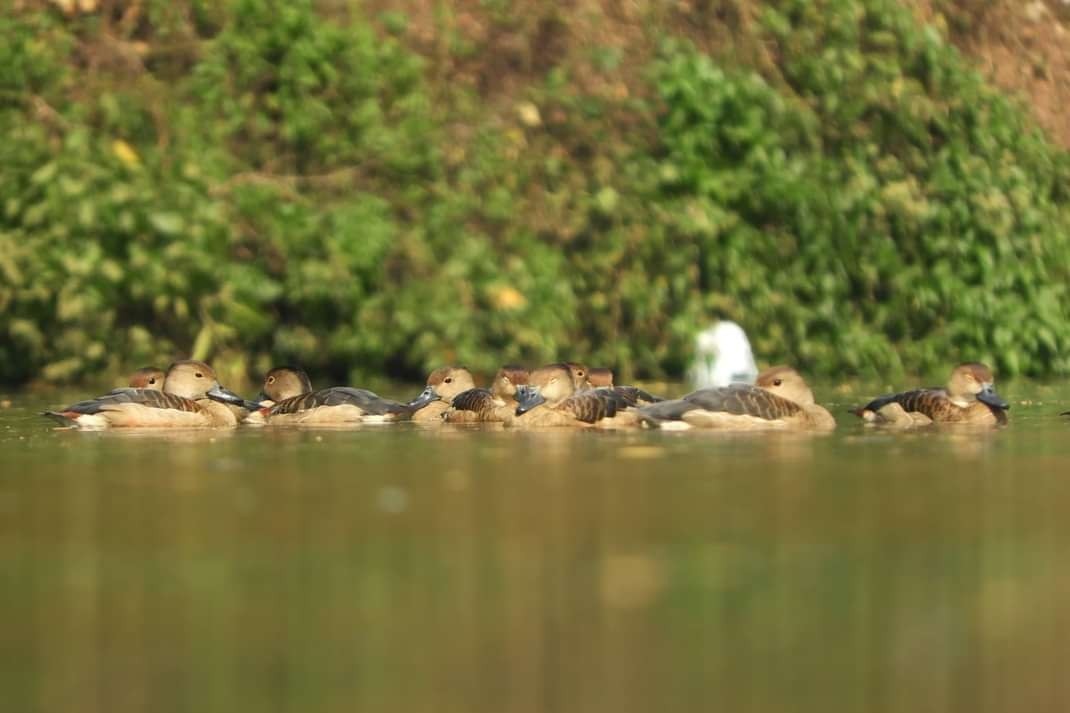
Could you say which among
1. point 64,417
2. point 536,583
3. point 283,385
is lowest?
point 536,583

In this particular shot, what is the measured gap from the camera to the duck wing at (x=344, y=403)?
1373 cm

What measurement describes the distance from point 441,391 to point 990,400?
3.67 metres

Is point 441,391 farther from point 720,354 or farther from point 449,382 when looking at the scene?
point 720,354

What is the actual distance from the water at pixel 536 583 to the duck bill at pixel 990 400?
2.57m

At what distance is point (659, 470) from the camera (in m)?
10.2

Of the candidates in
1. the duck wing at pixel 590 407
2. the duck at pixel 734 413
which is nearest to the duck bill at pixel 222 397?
the duck wing at pixel 590 407

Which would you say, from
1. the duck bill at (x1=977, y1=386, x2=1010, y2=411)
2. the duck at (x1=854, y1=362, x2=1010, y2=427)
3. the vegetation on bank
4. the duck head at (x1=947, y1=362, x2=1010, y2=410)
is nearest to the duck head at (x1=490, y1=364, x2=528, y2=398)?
the duck at (x1=854, y1=362, x2=1010, y2=427)

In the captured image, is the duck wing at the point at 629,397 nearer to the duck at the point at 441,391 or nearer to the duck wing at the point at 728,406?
the duck wing at the point at 728,406

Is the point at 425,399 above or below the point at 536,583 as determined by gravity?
above

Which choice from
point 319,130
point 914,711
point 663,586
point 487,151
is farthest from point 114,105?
point 914,711

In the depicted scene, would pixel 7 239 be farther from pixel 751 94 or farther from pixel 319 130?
pixel 751 94

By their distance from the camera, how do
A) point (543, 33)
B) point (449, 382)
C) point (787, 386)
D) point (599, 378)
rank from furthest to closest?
point (543, 33) → point (599, 378) → point (449, 382) → point (787, 386)

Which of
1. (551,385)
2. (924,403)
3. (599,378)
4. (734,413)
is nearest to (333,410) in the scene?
(551,385)

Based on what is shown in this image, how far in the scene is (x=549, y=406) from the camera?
44.5 ft
